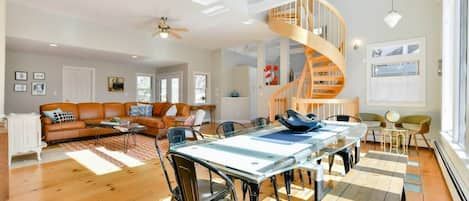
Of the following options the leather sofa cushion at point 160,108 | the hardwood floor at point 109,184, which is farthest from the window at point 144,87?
the hardwood floor at point 109,184

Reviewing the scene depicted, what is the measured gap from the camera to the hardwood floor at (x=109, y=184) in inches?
96.0

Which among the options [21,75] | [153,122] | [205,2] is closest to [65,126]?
[153,122]

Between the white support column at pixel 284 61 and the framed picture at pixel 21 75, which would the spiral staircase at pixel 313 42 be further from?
the framed picture at pixel 21 75

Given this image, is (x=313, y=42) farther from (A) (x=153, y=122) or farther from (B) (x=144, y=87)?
(B) (x=144, y=87)

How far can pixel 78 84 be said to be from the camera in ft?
23.8

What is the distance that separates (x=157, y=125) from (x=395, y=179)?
4945 mm

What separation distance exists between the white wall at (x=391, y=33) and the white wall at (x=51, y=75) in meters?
7.13

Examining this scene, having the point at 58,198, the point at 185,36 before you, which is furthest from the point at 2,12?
the point at 185,36

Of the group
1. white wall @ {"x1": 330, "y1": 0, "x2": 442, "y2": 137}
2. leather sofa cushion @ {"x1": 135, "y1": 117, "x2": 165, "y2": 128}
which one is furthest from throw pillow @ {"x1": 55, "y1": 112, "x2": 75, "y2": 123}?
white wall @ {"x1": 330, "y1": 0, "x2": 442, "y2": 137}

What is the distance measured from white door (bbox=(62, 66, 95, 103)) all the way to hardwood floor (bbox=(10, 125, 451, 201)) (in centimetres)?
437

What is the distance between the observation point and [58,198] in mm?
2373

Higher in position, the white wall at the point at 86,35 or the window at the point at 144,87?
the white wall at the point at 86,35

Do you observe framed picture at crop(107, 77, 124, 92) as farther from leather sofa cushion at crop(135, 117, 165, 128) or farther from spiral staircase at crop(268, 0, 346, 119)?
spiral staircase at crop(268, 0, 346, 119)

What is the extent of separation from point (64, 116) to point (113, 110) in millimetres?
1275
